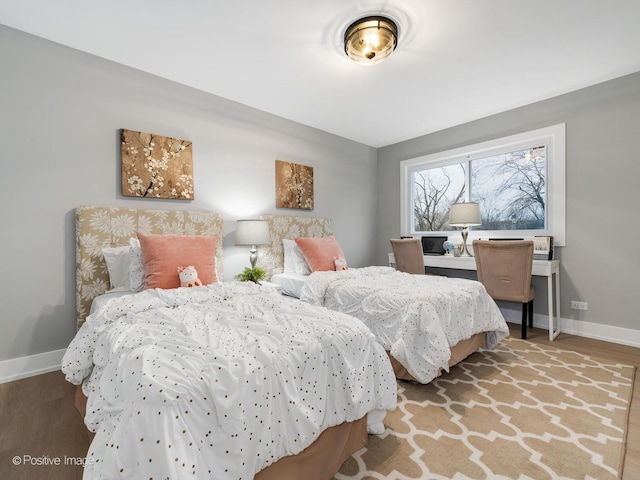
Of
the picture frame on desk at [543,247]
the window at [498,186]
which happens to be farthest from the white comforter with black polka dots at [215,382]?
the window at [498,186]

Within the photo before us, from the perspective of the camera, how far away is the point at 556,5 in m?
1.99

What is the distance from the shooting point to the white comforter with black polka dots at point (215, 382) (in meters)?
0.83

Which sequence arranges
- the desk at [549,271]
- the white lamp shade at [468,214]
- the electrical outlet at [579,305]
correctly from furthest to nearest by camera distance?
the white lamp shade at [468,214] → the electrical outlet at [579,305] → the desk at [549,271]

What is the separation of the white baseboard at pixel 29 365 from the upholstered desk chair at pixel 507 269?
3.92 m

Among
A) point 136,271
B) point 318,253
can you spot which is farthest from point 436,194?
point 136,271

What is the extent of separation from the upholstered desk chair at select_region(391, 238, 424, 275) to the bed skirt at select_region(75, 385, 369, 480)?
7.90 ft

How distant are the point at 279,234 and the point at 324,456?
266 cm

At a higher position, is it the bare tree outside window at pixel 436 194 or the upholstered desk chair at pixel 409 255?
the bare tree outside window at pixel 436 194

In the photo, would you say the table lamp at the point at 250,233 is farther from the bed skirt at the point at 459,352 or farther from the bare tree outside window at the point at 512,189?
the bare tree outside window at the point at 512,189

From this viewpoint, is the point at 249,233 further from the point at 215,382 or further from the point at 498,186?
the point at 498,186

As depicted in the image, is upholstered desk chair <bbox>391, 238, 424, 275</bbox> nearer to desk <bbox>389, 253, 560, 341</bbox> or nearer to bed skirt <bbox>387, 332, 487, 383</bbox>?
desk <bbox>389, 253, 560, 341</bbox>

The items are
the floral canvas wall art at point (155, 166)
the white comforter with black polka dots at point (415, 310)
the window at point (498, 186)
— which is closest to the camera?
the white comforter with black polka dots at point (415, 310)

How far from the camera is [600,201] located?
9.96ft


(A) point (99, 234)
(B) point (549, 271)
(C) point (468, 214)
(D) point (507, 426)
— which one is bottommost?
(D) point (507, 426)
